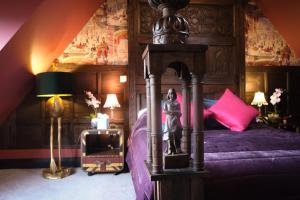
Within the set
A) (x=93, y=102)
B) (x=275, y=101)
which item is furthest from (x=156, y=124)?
(x=275, y=101)

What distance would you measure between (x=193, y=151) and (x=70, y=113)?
3072 millimetres

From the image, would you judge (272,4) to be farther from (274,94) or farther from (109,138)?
(109,138)

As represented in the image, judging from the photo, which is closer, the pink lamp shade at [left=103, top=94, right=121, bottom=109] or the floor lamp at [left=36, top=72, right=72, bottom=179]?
the floor lamp at [left=36, top=72, right=72, bottom=179]

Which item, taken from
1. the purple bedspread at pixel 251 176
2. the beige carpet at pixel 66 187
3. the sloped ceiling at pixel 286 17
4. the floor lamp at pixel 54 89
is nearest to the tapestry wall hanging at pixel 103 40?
the floor lamp at pixel 54 89

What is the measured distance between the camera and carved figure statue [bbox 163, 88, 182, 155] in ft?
4.79

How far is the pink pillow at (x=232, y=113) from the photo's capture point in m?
3.08

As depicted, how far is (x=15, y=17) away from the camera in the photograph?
8.32 feet

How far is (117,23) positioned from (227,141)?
2.70 metres

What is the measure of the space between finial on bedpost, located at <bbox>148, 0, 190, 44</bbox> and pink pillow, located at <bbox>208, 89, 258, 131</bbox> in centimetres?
191

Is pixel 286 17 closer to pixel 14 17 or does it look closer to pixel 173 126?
pixel 173 126

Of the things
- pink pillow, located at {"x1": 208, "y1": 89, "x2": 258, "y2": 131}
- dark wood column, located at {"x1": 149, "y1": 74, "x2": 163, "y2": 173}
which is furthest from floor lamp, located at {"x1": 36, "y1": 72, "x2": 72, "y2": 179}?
dark wood column, located at {"x1": 149, "y1": 74, "x2": 163, "y2": 173}

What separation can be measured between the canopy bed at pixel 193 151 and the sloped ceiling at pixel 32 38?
5.37 feet

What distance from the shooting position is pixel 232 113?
126 inches

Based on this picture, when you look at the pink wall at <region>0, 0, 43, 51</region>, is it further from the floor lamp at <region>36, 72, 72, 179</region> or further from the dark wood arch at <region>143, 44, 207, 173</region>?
the dark wood arch at <region>143, 44, 207, 173</region>
